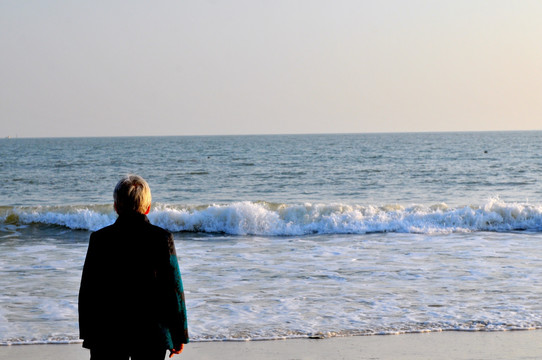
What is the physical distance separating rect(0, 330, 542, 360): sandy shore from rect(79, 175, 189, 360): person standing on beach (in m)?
2.57

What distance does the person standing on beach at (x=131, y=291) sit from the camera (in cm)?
305

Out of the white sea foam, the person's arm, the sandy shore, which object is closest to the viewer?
the person's arm

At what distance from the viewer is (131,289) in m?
3.08

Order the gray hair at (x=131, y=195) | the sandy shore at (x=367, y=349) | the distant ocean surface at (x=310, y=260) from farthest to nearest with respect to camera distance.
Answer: the distant ocean surface at (x=310, y=260), the sandy shore at (x=367, y=349), the gray hair at (x=131, y=195)

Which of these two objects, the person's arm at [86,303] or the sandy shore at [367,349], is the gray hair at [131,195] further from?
the sandy shore at [367,349]

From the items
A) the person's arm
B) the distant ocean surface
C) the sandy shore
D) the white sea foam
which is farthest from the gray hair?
the white sea foam

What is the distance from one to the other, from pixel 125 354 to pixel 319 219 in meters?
13.7

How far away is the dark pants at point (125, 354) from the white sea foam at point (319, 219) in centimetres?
1229

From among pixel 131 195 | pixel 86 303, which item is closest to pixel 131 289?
pixel 86 303

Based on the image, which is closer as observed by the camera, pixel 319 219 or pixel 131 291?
pixel 131 291

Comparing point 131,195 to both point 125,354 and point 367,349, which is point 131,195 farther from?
point 367,349

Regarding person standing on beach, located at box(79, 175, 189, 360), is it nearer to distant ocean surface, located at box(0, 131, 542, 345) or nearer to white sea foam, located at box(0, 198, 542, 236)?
distant ocean surface, located at box(0, 131, 542, 345)

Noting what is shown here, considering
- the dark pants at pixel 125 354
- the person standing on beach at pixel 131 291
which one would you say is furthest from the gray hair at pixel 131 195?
the dark pants at pixel 125 354

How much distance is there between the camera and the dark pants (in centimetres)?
308
